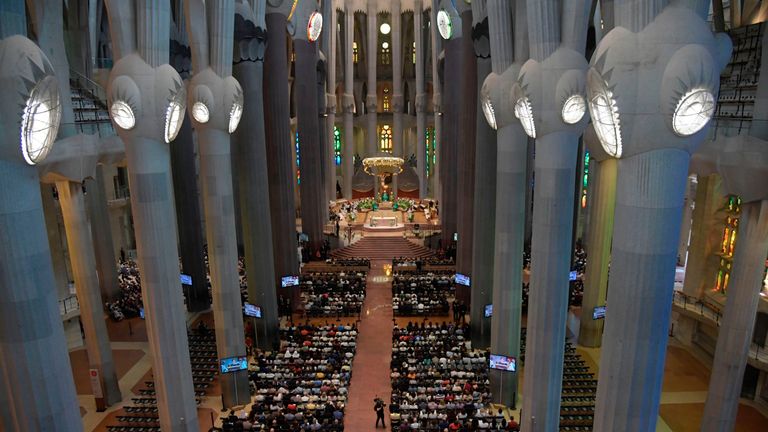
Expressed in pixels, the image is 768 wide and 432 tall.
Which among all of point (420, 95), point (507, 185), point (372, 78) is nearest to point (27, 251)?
point (507, 185)

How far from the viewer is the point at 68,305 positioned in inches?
818

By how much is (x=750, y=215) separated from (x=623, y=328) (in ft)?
21.1

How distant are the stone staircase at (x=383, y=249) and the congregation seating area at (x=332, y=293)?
4887mm

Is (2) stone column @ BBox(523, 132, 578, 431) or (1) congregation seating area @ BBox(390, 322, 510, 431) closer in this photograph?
(2) stone column @ BBox(523, 132, 578, 431)

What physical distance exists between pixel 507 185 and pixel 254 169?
9.17 m

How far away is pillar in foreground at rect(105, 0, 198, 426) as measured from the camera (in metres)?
10.7

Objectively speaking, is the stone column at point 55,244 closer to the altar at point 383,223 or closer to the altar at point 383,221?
the altar at point 383,223

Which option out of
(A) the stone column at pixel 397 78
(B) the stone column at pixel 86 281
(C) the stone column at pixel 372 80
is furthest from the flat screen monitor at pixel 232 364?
(C) the stone column at pixel 372 80

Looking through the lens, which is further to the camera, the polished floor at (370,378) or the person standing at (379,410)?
the polished floor at (370,378)

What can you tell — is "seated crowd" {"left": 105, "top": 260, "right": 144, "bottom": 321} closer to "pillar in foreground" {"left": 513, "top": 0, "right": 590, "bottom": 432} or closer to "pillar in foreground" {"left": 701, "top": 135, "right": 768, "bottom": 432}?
"pillar in foreground" {"left": 513, "top": 0, "right": 590, "bottom": 432}

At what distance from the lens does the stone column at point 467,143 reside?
70.1 feet

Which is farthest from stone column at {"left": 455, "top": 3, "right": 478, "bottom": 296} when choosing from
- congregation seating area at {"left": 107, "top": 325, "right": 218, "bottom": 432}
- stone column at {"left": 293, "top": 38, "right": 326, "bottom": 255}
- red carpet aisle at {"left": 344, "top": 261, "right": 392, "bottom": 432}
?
stone column at {"left": 293, "top": 38, "right": 326, "bottom": 255}

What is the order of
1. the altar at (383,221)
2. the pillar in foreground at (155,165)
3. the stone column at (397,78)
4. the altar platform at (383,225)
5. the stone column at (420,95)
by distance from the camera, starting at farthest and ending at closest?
the stone column at (397,78), the stone column at (420,95), the altar at (383,221), the altar platform at (383,225), the pillar in foreground at (155,165)

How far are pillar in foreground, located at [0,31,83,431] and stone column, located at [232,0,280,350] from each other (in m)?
10.2
